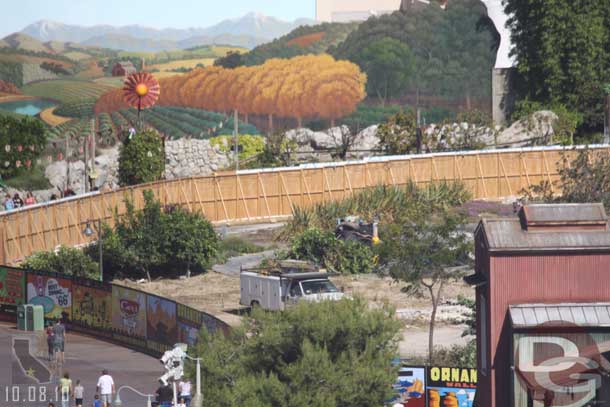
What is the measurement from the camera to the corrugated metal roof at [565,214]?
27.5m

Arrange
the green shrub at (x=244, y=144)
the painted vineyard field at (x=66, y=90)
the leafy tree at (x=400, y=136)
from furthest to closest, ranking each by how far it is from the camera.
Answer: the painted vineyard field at (x=66, y=90)
the green shrub at (x=244, y=144)
the leafy tree at (x=400, y=136)

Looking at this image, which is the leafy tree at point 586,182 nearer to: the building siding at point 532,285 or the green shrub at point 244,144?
the building siding at point 532,285

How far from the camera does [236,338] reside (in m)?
30.8

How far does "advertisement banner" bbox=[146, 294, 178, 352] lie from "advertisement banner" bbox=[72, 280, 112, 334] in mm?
2953

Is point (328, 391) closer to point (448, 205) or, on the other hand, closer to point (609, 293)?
point (609, 293)

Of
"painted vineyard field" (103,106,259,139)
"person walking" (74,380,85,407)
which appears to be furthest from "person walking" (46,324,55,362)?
"painted vineyard field" (103,106,259,139)

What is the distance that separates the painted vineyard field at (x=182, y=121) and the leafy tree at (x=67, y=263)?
115 ft

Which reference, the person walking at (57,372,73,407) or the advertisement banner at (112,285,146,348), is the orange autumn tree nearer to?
the advertisement banner at (112,285,146,348)

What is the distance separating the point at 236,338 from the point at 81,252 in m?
29.1

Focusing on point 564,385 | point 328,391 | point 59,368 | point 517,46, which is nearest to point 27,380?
point 59,368

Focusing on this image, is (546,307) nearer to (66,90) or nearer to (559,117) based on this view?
(559,117)

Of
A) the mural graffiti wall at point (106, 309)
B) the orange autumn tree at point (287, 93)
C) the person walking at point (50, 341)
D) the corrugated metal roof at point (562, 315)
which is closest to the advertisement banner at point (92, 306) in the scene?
the mural graffiti wall at point (106, 309)

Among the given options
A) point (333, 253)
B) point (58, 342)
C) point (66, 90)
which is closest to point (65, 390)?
point (58, 342)

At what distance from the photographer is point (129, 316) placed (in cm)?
4634
